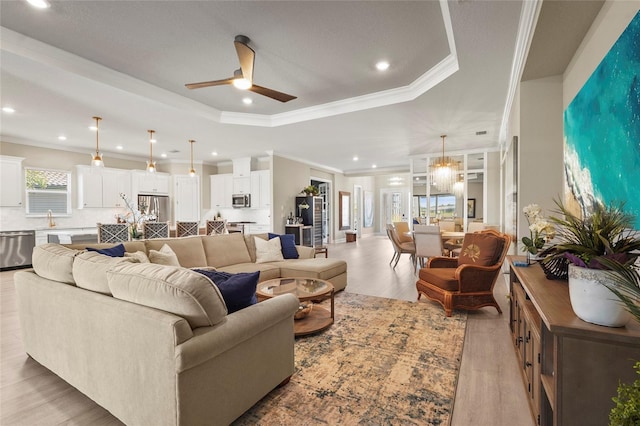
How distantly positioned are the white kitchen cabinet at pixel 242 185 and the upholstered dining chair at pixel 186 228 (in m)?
2.50

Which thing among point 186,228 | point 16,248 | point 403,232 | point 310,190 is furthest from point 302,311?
point 16,248

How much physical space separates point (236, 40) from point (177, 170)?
6.83m

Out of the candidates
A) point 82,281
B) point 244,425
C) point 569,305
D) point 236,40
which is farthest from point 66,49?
point 569,305

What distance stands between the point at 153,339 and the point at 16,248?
23.2 ft

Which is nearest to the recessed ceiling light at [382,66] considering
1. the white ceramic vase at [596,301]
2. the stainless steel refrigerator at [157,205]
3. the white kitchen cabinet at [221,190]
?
the white ceramic vase at [596,301]

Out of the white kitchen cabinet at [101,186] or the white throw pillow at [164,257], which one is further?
the white kitchen cabinet at [101,186]

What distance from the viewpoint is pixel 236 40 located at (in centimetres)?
285

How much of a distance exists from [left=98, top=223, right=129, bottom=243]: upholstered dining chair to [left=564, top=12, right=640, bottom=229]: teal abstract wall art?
17.7ft

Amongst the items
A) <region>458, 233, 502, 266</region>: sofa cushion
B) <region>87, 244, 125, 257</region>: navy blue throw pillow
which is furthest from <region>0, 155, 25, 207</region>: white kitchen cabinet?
<region>458, 233, 502, 266</region>: sofa cushion

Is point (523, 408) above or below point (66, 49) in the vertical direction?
below

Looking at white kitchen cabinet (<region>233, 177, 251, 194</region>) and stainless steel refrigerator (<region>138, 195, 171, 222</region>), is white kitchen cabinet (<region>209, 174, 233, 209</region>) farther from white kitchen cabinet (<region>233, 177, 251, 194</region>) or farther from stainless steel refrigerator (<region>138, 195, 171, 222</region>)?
stainless steel refrigerator (<region>138, 195, 171, 222</region>)

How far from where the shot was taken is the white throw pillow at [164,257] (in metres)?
3.42

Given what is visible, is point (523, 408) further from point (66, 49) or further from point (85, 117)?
point (85, 117)

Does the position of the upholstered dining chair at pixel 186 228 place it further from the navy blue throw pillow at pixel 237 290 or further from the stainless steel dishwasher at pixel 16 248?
the navy blue throw pillow at pixel 237 290
